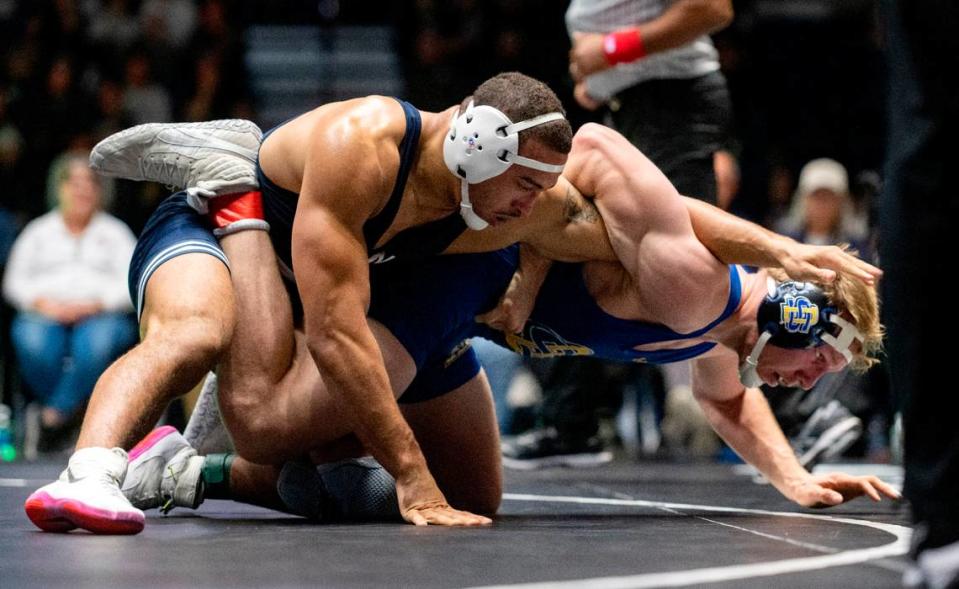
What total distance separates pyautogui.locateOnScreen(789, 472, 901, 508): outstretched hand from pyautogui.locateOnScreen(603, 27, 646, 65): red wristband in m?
1.44

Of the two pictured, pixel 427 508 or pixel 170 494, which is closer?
pixel 427 508

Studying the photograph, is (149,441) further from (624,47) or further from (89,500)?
(624,47)

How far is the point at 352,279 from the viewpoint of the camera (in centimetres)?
293

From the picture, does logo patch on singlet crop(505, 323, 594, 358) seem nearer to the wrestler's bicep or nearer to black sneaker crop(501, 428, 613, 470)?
the wrestler's bicep

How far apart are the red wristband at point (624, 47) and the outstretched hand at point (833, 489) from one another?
1.44 m

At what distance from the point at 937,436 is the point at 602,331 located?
5.23ft

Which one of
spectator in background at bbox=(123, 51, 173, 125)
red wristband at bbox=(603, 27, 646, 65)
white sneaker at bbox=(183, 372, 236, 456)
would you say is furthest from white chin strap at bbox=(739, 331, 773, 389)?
spectator in background at bbox=(123, 51, 173, 125)

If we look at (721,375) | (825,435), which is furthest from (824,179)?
(721,375)

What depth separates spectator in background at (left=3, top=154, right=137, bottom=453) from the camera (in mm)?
6387

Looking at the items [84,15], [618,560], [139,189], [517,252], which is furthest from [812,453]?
[84,15]

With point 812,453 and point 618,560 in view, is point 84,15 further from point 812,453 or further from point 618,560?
point 618,560

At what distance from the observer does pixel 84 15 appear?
908 cm

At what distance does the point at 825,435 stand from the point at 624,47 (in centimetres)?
140

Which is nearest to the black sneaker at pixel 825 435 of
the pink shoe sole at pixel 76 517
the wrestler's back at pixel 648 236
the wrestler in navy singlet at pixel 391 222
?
the wrestler's back at pixel 648 236
